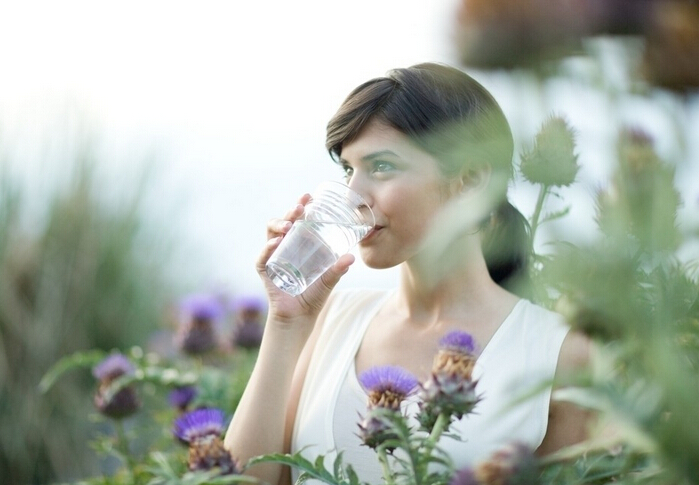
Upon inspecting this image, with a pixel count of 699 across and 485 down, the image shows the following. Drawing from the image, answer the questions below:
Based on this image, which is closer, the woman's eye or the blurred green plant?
the woman's eye

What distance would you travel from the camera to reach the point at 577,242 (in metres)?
0.66

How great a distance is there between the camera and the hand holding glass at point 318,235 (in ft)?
4.85

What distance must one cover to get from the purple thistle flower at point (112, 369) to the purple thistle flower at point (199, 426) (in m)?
0.71

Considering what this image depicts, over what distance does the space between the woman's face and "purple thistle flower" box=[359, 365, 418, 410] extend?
20.3 inches

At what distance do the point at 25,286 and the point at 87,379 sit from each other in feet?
1.84

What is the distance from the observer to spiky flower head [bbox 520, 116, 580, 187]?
0.69 meters

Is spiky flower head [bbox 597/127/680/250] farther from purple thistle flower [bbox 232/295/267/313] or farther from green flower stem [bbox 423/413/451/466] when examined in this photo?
purple thistle flower [bbox 232/295/267/313]

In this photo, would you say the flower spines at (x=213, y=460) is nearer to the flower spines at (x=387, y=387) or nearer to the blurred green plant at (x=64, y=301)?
the flower spines at (x=387, y=387)

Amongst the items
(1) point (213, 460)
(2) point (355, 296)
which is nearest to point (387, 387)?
(1) point (213, 460)

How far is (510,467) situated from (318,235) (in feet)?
2.65

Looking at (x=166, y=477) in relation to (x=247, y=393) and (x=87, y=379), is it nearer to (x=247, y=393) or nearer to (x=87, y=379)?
(x=247, y=393)

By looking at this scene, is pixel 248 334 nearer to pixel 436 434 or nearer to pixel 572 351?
pixel 572 351

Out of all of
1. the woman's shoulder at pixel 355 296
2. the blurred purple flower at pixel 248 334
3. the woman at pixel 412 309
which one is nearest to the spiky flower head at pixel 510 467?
the woman at pixel 412 309

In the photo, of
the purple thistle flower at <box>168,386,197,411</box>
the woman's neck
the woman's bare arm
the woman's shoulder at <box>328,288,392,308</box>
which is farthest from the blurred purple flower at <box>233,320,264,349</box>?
the woman's bare arm
